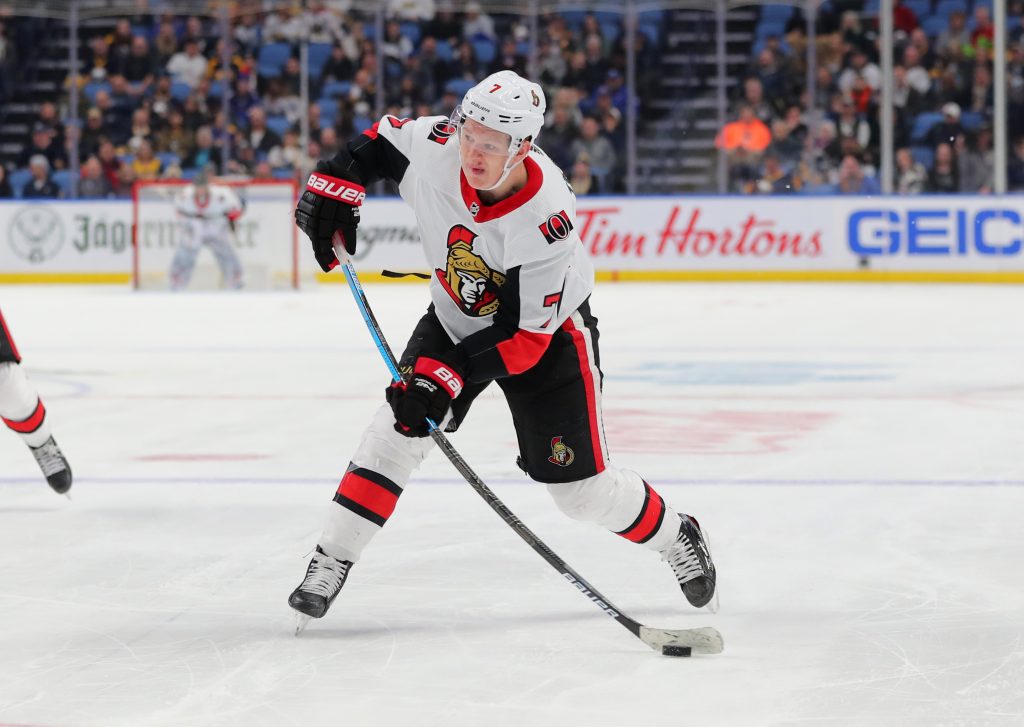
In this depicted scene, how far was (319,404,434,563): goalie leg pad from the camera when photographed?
9.79 feet

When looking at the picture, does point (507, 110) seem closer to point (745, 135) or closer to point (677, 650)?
point (677, 650)

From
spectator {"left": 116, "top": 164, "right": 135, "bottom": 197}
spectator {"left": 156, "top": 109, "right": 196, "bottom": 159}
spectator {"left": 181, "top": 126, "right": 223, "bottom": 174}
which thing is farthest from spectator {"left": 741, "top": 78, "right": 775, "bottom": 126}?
spectator {"left": 116, "top": 164, "right": 135, "bottom": 197}

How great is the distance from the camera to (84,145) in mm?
14688

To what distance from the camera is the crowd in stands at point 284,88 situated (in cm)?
1449

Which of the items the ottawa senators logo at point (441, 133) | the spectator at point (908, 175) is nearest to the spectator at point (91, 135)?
the spectator at point (908, 175)

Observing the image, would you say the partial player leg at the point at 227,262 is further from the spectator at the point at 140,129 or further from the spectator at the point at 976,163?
the spectator at the point at 976,163

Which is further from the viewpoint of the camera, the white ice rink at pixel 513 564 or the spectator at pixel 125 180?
the spectator at pixel 125 180

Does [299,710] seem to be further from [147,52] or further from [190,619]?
[147,52]

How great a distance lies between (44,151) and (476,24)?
4221 millimetres

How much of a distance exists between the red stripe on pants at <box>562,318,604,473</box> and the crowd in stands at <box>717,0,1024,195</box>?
11.0 metres

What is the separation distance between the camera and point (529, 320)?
280 centimetres

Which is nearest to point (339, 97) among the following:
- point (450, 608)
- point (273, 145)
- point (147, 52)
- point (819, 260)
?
point (273, 145)

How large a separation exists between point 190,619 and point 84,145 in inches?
488

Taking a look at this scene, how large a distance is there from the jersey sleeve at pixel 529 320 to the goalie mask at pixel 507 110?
167mm
